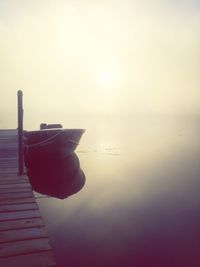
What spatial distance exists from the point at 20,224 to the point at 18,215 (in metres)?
0.35

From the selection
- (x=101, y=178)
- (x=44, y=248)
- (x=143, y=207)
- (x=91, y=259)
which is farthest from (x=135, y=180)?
(x=44, y=248)

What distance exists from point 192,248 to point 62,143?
8561mm

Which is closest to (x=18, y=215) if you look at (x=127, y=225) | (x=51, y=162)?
(x=51, y=162)

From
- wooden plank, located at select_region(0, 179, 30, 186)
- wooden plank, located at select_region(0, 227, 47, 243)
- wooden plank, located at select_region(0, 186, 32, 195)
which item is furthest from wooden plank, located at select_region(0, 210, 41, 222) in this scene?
wooden plank, located at select_region(0, 179, 30, 186)

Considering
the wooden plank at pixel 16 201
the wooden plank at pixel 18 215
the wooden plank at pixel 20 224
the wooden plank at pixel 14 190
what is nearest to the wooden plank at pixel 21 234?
the wooden plank at pixel 20 224

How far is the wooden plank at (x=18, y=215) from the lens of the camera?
4.55 m

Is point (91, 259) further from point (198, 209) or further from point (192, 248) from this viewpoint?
point (198, 209)

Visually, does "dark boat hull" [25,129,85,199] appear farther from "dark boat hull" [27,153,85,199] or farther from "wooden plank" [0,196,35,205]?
"wooden plank" [0,196,35,205]

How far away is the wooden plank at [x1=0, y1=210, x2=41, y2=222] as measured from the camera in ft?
14.9

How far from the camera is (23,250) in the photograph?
11.8ft

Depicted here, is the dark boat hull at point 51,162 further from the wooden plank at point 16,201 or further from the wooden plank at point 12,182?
the wooden plank at point 16,201

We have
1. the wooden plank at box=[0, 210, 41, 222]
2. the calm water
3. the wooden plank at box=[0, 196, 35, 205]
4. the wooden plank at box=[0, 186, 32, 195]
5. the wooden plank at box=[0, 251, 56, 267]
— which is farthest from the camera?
the calm water

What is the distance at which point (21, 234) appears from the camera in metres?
4.01

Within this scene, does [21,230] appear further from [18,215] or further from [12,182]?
[12,182]
